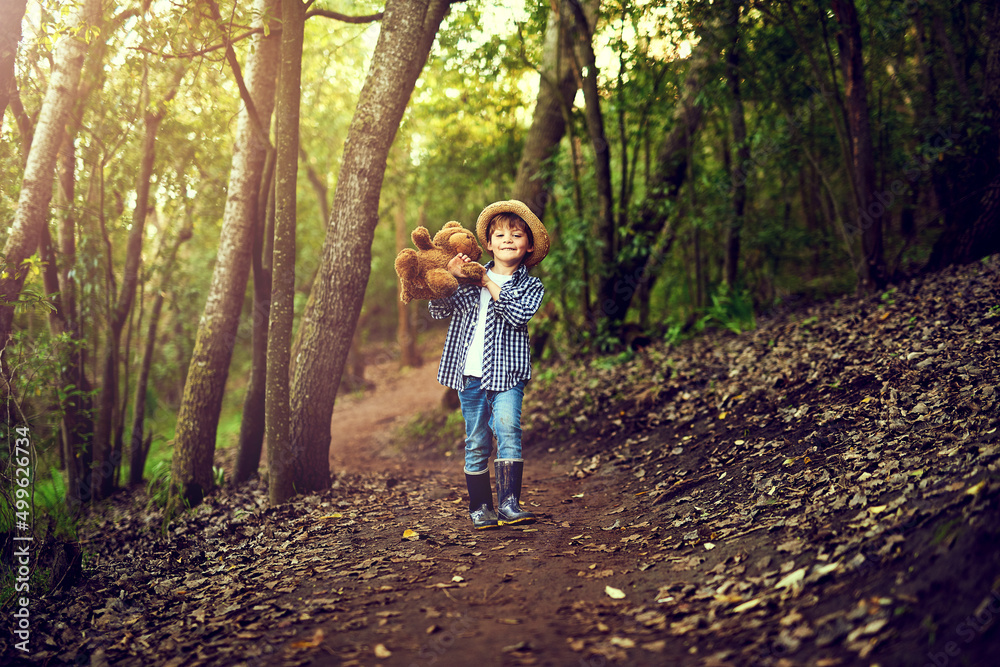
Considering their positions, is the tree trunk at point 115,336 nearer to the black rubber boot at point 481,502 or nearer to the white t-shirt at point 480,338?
the white t-shirt at point 480,338

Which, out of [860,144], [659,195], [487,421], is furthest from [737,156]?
[487,421]

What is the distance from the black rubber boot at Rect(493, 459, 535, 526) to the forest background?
2032 mm

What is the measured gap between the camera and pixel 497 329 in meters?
4.08

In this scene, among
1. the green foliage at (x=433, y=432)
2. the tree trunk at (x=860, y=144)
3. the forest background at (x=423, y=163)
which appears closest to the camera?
the forest background at (x=423, y=163)

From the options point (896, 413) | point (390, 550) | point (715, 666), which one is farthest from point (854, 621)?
point (390, 550)

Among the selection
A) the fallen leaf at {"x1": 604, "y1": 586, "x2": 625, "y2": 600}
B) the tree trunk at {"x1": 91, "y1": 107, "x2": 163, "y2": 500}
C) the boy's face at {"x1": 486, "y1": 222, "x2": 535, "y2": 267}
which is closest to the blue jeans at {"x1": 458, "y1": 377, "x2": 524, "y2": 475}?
the boy's face at {"x1": 486, "y1": 222, "x2": 535, "y2": 267}

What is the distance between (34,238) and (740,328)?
7738mm

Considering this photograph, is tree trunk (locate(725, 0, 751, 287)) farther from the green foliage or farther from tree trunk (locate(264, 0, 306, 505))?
tree trunk (locate(264, 0, 306, 505))

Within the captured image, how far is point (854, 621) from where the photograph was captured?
2324 millimetres

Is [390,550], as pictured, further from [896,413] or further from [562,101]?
[562,101]

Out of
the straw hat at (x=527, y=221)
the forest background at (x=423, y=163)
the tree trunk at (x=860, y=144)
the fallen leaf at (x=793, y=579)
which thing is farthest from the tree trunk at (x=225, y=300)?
the tree trunk at (x=860, y=144)

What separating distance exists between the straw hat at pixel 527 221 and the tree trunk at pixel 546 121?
189 inches

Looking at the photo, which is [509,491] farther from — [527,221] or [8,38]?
[8,38]

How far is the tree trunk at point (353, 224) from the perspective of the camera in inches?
208
